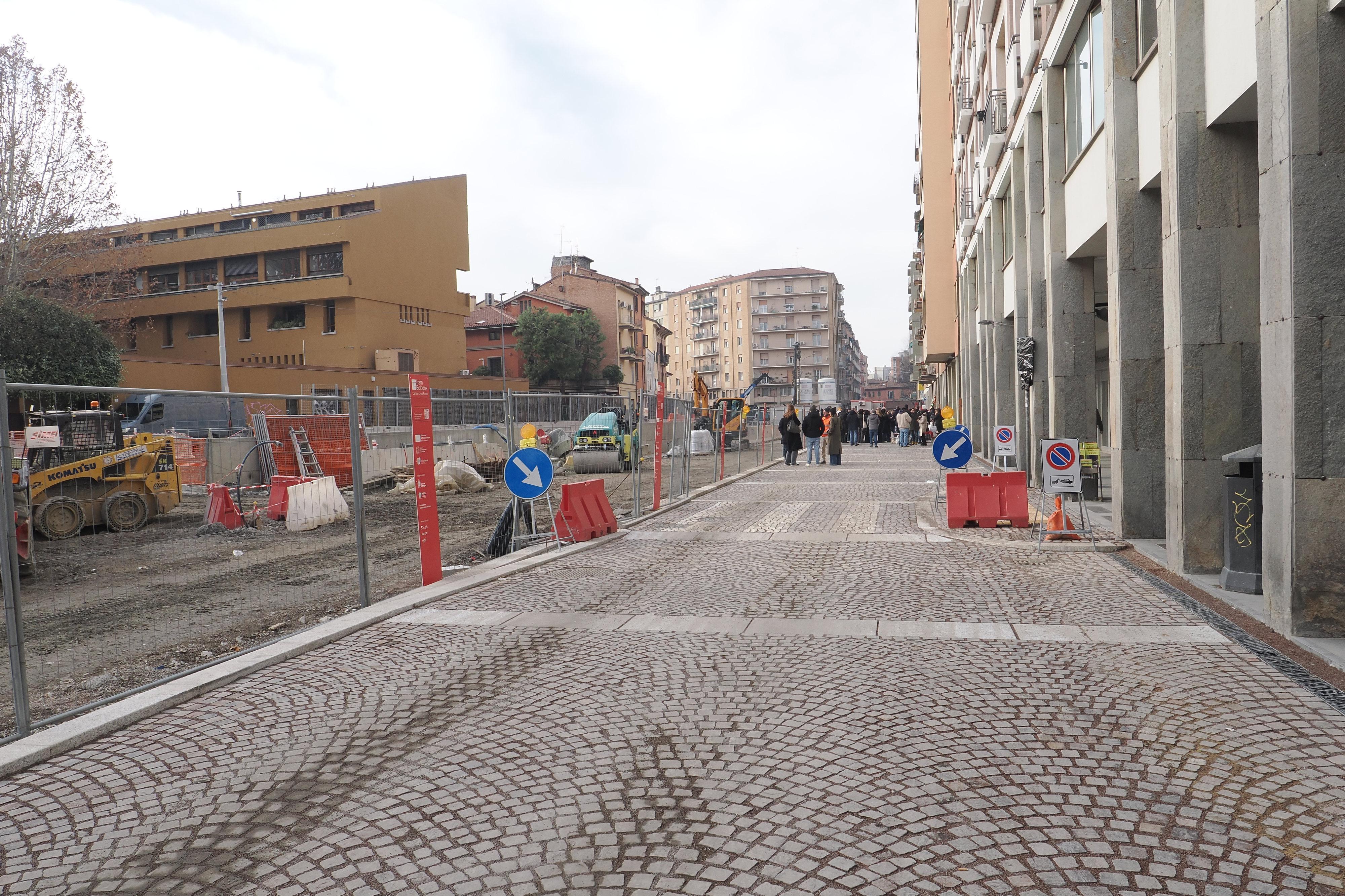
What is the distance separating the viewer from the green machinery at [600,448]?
2669 cm

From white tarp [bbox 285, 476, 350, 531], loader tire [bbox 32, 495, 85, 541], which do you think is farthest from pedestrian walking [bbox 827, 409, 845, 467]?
loader tire [bbox 32, 495, 85, 541]

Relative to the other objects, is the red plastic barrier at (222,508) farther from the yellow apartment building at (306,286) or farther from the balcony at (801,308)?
the balcony at (801,308)

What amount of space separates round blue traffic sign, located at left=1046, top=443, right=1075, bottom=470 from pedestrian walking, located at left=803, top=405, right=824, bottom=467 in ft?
55.8

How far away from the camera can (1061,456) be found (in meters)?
11.1

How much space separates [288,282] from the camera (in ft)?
163

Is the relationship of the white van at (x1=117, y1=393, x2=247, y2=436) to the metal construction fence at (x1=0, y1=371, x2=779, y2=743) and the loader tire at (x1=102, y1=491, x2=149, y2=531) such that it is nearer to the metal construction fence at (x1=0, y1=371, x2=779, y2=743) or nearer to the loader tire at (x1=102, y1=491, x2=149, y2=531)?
the metal construction fence at (x1=0, y1=371, x2=779, y2=743)

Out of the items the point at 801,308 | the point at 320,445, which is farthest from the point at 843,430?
the point at 801,308

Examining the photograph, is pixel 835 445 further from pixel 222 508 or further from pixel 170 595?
pixel 170 595

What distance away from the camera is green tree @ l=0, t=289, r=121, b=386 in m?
31.2

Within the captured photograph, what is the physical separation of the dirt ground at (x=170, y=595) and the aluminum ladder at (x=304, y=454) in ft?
16.2

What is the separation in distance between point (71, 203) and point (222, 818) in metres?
36.9

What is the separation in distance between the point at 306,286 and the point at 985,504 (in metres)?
44.1

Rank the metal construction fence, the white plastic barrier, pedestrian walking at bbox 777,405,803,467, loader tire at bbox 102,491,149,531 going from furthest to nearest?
1. the white plastic barrier
2. pedestrian walking at bbox 777,405,803,467
3. loader tire at bbox 102,491,149,531
4. the metal construction fence

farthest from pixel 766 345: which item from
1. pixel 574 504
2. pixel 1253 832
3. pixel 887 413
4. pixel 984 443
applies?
pixel 1253 832
